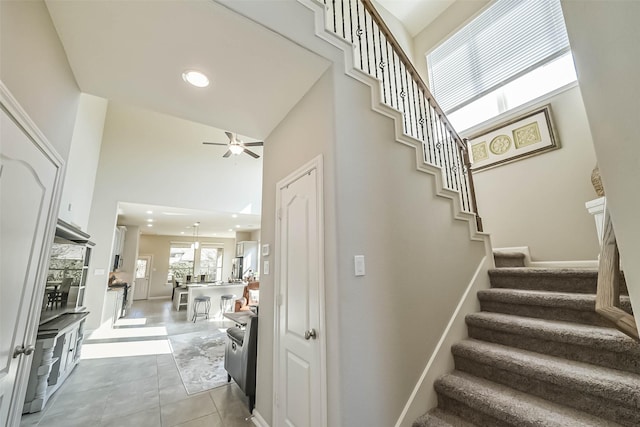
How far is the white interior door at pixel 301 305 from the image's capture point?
172 centimetres

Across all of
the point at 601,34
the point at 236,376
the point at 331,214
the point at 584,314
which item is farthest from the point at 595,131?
the point at 236,376

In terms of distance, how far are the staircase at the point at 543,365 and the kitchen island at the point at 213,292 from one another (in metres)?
6.78

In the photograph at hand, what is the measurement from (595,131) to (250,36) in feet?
5.91

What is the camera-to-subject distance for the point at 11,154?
1.16 m

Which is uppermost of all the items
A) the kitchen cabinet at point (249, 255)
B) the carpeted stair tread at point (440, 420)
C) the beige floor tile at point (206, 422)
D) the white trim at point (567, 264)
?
the kitchen cabinet at point (249, 255)

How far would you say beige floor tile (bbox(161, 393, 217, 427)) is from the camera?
8.13 feet

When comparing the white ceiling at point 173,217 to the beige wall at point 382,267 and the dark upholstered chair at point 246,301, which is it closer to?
the dark upholstered chair at point 246,301

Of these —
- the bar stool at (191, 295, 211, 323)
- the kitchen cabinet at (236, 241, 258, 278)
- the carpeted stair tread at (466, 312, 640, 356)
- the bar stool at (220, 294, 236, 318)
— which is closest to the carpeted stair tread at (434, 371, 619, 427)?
the carpeted stair tread at (466, 312, 640, 356)

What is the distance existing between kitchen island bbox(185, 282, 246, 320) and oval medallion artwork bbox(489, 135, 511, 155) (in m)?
7.14

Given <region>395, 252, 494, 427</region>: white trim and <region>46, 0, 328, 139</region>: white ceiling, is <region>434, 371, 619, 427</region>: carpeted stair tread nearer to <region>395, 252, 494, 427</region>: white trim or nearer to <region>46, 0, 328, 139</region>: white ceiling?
<region>395, 252, 494, 427</region>: white trim

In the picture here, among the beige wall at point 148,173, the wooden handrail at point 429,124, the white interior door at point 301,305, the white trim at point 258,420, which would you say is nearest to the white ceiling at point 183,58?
the white interior door at point 301,305

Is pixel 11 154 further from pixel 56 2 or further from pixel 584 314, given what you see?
pixel 584 314

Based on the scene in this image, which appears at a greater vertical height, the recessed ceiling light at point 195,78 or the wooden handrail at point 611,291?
the recessed ceiling light at point 195,78

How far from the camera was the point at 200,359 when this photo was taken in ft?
13.3
